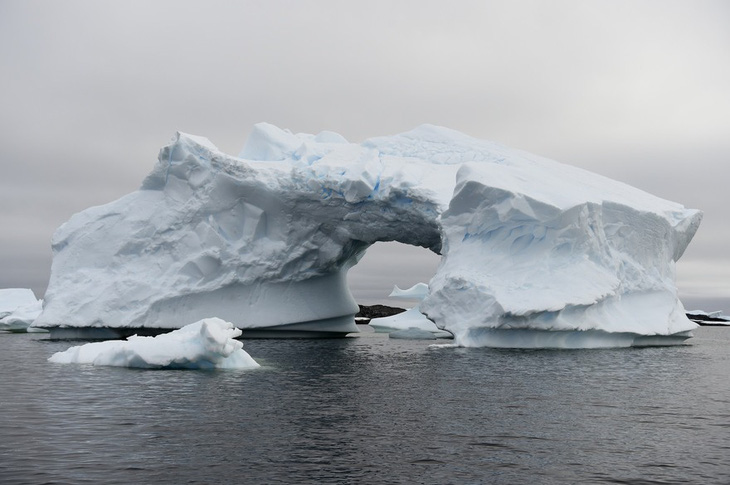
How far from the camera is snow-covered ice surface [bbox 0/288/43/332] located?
3762 centimetres

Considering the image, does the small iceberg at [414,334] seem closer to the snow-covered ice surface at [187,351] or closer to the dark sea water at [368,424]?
the dark sea water at [368,424]

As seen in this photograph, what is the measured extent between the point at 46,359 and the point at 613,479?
49.5 feet

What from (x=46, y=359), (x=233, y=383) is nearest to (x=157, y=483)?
(x=233, y=383)

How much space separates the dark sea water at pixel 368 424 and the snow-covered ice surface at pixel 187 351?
1.50 feet

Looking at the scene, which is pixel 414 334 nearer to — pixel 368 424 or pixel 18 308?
pixel 18 308

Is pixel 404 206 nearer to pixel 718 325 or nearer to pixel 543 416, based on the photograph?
pixel 543 416

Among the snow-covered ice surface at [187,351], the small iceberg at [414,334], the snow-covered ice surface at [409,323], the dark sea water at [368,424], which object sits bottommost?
the dark sea water at [368,424]

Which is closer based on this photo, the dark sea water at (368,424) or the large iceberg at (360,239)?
the dark sea water at (368,424)

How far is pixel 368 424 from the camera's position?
1032 cm

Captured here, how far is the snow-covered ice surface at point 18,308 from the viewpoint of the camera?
37.6m

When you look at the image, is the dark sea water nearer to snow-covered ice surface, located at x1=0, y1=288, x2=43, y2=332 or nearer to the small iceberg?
the small iceberg

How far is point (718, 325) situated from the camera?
71.4 m

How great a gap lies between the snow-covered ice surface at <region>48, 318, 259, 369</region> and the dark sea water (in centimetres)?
46

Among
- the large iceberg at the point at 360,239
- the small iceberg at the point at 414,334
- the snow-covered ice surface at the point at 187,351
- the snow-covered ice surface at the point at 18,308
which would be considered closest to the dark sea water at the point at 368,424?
the snow-covered ice surface at the point at 187,351
